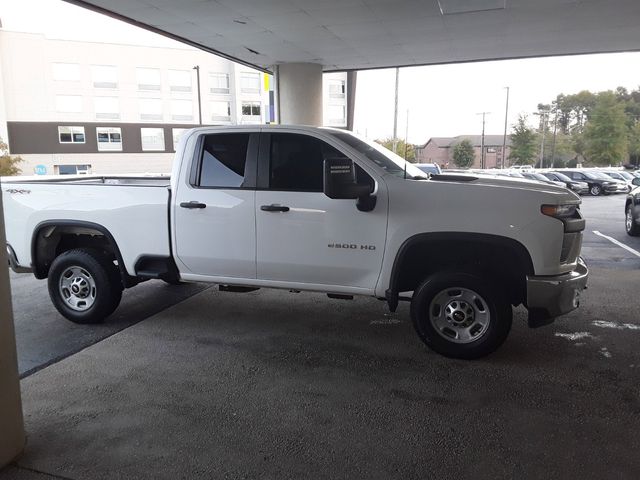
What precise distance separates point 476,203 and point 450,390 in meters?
1.58

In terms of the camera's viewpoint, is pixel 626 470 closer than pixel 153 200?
Yes

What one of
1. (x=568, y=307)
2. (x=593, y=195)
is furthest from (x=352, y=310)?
(x=593, y=195)

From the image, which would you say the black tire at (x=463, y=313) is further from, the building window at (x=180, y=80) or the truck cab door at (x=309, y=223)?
the building window at (x=180, y=80)

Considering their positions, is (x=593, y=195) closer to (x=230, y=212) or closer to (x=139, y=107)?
(x=230, y=212)

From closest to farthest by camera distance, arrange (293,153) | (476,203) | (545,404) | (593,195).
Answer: (545,404), (476,203), (293,153), (593,195)

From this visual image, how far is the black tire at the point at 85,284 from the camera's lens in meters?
5.65

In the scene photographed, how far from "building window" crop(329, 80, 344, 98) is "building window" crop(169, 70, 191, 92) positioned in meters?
15.7

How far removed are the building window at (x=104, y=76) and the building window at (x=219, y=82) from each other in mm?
9787

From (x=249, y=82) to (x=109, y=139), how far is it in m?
16.2

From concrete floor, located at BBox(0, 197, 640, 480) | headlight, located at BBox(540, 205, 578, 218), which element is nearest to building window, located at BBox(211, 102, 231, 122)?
concrete floor, located at BBox(0, 197, 640, 480)

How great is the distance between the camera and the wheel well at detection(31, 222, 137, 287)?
5.65 meters

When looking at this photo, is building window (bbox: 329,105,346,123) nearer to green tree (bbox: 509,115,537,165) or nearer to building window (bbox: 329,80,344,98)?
building window (bbox: 329,80,344,98)

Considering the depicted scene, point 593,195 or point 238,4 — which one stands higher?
point 238,4

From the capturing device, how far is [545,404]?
3.89 metres
